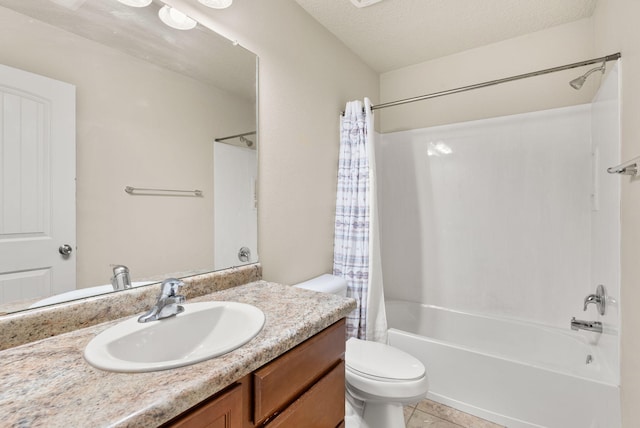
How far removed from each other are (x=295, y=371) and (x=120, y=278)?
2.25 feet

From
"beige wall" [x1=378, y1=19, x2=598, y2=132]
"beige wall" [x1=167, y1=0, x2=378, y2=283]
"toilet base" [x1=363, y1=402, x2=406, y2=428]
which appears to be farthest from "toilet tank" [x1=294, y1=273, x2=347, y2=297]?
"beige wall" [x1=378, y1=19, x2=598, y2=132]

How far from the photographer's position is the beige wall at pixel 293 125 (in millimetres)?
1534

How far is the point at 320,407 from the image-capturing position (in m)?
0.94

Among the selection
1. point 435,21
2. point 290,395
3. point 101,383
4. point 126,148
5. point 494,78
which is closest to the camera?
point 101,383

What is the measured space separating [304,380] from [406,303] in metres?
1.89

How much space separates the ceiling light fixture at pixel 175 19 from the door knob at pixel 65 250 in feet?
3.00

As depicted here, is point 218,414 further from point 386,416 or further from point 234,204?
point 386,416

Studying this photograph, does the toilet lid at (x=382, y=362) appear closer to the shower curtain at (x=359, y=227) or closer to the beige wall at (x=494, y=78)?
the shower curtain at (x=359, y=227)

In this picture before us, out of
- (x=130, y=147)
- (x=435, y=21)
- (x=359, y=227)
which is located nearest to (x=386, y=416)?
(x=359, y=227)

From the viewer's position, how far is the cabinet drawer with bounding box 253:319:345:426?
0.74 m

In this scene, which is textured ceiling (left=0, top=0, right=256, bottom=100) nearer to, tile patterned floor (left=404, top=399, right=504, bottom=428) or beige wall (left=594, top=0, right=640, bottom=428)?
beige wall (left=594, top=0, right=640, bottom=428)

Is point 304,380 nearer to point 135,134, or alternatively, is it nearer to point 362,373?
point 362,373

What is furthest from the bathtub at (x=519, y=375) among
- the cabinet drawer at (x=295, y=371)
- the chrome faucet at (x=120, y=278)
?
the chrome faucet at (x=120, y=278)

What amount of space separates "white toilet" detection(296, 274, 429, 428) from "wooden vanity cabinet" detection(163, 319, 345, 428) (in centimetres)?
31
